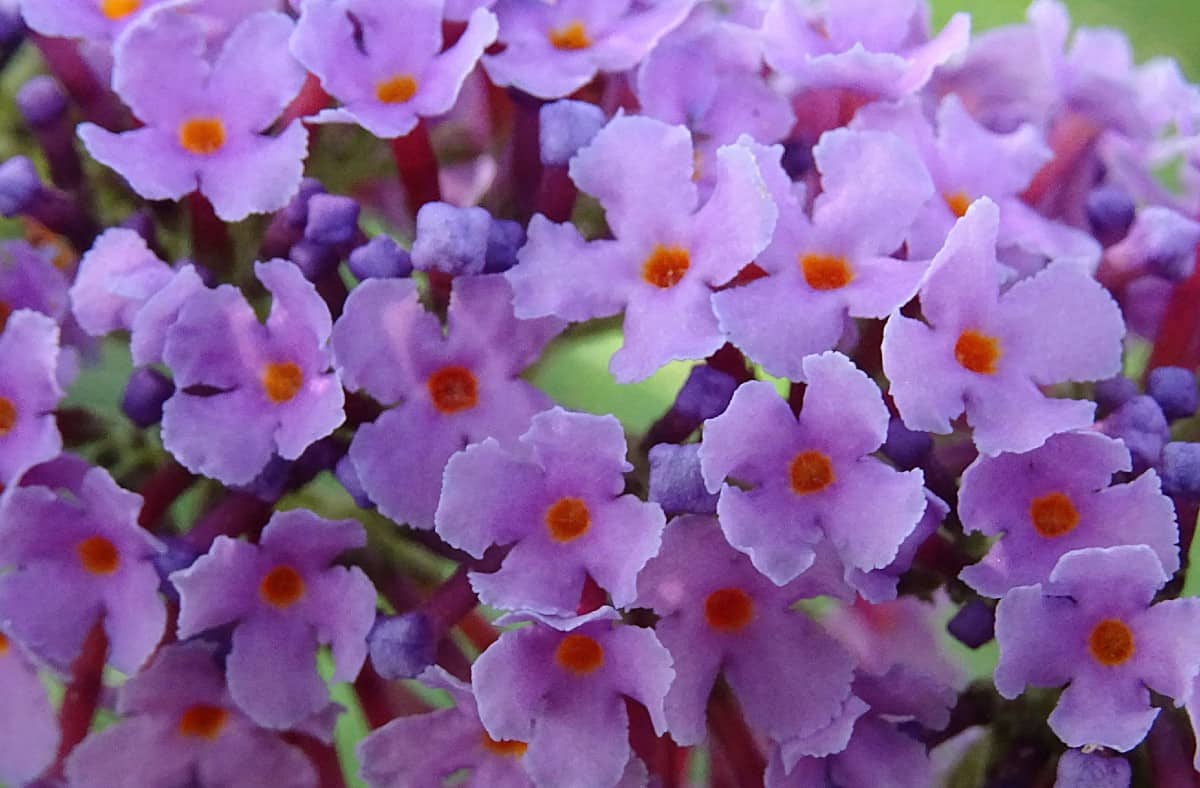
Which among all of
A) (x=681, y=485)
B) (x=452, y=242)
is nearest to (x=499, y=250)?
(x=452, y=242)

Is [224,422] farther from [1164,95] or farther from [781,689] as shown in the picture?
[1164,95]

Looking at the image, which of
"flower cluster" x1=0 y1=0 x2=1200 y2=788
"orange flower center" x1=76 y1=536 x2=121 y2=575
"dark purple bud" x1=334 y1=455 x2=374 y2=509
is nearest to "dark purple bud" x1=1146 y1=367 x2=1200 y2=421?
"flower cluster" x1=0 y1=0 x2=1200 y2=788

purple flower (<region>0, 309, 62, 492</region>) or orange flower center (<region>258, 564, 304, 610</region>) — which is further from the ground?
purple flower (<region>0, 309, 62, 492</region>)

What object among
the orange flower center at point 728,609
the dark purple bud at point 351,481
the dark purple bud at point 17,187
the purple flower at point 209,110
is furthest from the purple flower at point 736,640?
the dark purple bud at point 17,187

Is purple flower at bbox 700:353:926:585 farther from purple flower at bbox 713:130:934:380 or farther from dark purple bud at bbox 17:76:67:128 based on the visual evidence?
dark purple bud at bbox 17:76:67:128

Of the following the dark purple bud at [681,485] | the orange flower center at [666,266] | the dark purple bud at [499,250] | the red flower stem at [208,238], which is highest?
the orange flower center at [666,266]

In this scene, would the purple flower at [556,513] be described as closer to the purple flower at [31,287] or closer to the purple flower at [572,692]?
the purple flower at [572,692]
